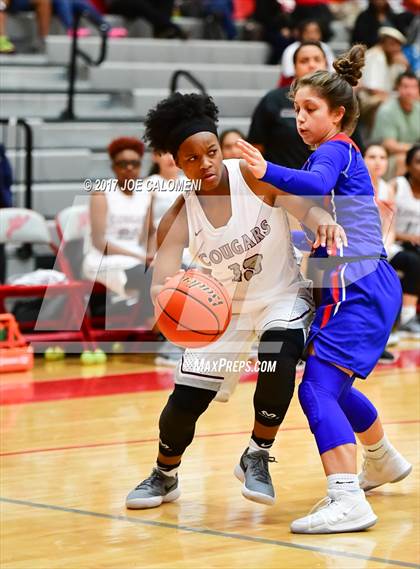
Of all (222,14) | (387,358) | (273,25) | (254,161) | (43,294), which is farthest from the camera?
(222,14)

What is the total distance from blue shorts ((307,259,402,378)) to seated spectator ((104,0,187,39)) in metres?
8.17

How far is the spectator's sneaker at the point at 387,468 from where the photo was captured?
15.6 ft

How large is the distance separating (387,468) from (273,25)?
8594 millimetres

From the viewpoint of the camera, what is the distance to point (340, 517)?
4.18m

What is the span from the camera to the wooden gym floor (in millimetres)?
3945

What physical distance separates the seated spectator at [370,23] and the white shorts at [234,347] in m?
8.21

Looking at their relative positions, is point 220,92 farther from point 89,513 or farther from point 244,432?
point 89,513

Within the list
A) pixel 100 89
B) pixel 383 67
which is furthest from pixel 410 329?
pixel 100 89

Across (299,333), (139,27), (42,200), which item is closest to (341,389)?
(299,333)

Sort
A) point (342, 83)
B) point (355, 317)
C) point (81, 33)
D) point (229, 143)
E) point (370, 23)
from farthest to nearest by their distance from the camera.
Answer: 1. point (370, 23)
2. point (81, 33)
3. point (229, 143)
4. point (342, 83)
5. point (355, 317)

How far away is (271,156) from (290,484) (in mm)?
3135

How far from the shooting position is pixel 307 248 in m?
4.77

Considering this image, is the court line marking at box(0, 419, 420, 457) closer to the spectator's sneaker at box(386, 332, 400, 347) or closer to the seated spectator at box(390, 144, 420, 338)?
the spectator's sneaker at box(386, 332, 400, 347)

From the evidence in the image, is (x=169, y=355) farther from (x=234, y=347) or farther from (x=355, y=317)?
(x=355, y=317)
